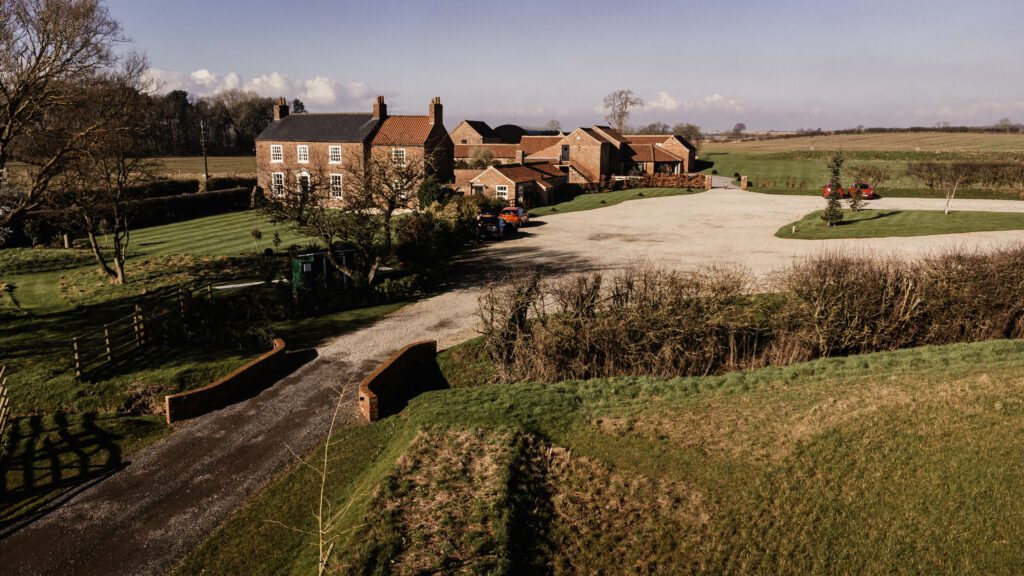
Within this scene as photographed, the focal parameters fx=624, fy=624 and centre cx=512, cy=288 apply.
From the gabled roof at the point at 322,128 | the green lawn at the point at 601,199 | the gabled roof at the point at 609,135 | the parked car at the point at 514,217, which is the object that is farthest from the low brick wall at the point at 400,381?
the gabled roof at the point at 609,135

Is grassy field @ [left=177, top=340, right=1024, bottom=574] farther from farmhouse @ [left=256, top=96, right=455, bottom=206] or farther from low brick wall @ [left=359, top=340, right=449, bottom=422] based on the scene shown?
farmhouse @ [left=256, top=96, right=455, bottom=206]

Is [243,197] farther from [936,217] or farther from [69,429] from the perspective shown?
[936,217]

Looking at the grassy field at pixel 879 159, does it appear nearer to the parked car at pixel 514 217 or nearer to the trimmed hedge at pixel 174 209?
the parked car at pixel 514 217

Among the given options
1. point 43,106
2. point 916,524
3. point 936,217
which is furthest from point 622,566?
point 936,217

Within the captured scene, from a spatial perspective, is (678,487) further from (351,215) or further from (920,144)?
(920,144)

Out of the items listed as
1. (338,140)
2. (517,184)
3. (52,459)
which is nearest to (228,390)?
(52,459)
